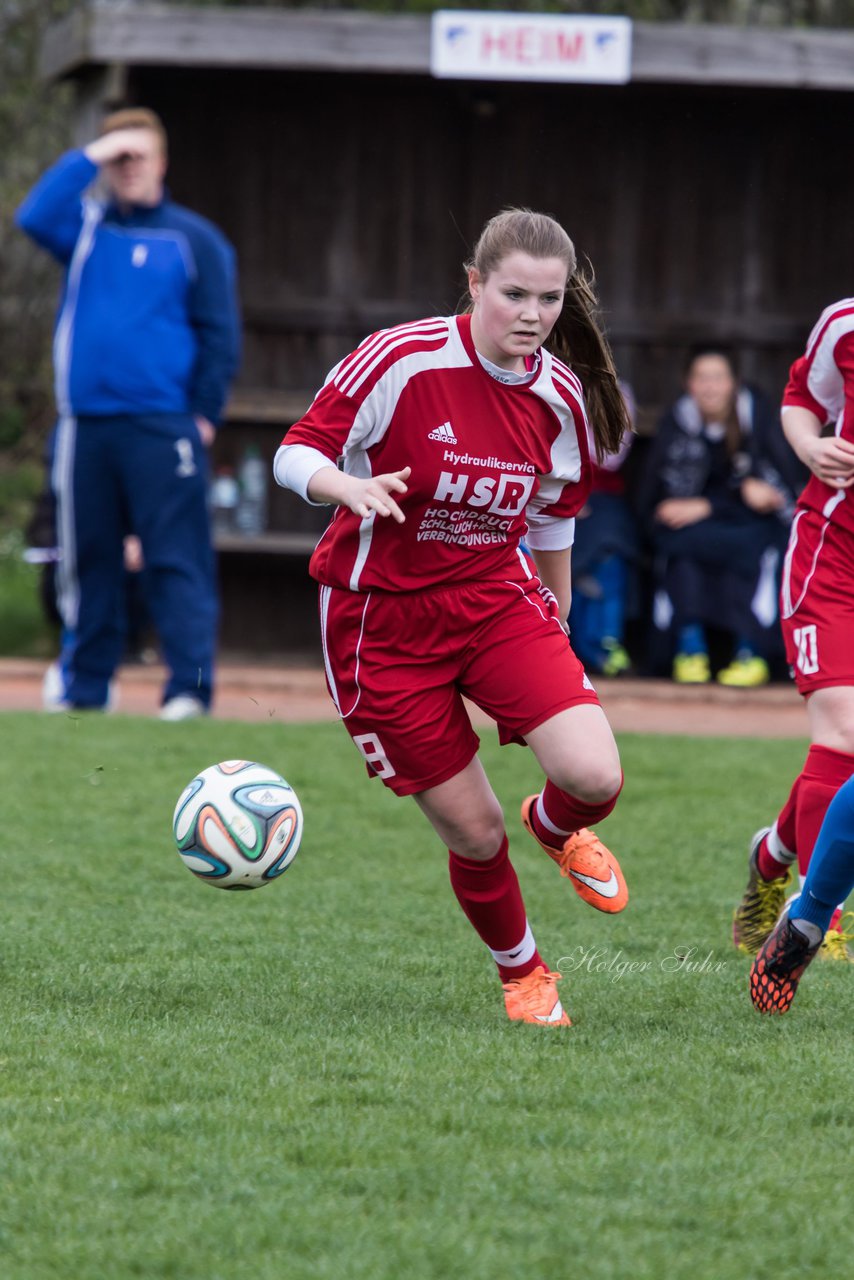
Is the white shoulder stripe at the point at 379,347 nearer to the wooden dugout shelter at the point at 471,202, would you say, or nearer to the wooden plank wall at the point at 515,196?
the wooden dugout shelter at the point at 471,202

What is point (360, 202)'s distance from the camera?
456 inches

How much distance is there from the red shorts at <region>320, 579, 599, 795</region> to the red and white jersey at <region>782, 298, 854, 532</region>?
91cm

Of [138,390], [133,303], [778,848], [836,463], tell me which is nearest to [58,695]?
[138,390]

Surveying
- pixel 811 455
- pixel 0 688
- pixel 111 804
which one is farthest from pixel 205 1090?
pixel 0 688

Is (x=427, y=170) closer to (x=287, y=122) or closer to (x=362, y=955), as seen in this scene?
(x=287, y=122)

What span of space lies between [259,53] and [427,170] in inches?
60.9

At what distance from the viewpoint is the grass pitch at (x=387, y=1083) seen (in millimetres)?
2691

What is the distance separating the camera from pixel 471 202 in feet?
37.8

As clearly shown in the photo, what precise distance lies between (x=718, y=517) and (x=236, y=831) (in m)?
6.82

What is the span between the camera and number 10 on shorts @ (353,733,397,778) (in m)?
4.12

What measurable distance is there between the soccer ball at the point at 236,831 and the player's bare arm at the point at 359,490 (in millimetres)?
764

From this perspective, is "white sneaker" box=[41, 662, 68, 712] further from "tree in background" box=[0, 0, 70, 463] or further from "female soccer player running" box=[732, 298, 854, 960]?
"tree in background" box=[0, 0, 70, 463]

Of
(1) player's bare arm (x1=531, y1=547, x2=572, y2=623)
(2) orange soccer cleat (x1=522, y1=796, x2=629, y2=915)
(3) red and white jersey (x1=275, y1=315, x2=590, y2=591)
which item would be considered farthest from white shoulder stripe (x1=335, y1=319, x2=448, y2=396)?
(2) orange soccer cleat (x1=522, y1=796, x2=629, y2=915)

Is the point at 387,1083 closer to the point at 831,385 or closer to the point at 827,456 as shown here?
the point at 827,456
